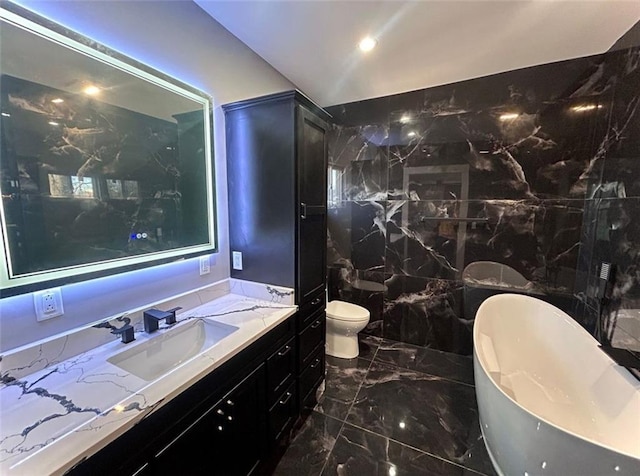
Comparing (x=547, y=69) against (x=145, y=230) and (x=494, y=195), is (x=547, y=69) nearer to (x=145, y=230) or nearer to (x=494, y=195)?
(x=494, y=195)

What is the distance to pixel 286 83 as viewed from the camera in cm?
252

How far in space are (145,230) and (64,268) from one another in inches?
15.0

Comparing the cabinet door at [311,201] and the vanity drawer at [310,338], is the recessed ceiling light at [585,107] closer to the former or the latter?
the cabinet door at [311,201]

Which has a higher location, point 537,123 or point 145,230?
point 537,123

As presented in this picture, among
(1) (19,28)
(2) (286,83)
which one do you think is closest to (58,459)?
(1) (19,28)

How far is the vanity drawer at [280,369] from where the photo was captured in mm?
1546

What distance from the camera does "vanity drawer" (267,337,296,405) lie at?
155 centimetres

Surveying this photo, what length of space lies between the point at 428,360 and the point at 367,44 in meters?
2.82

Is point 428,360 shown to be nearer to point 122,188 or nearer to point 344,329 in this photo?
point 344,329

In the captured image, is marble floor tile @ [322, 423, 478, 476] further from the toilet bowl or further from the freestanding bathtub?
the toilet bowl

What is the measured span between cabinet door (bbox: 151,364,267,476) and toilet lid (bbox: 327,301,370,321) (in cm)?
128

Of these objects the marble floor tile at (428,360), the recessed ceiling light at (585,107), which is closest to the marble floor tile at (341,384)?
the marble floor tile at (428,360)

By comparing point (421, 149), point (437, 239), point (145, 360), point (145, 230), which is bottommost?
point (145, 360)

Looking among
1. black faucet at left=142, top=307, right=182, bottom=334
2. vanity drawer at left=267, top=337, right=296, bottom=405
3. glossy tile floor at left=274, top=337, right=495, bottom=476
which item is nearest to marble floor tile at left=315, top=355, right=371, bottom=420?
glossy tile floor at left=274, top=337, right=495, bottom=476
